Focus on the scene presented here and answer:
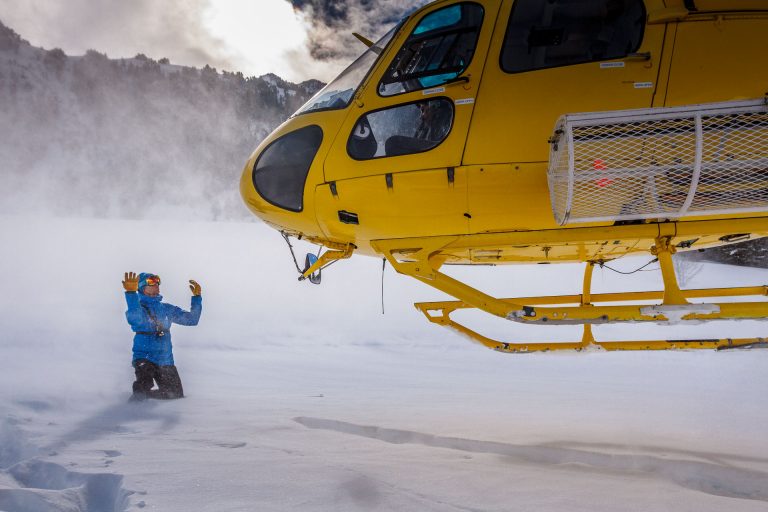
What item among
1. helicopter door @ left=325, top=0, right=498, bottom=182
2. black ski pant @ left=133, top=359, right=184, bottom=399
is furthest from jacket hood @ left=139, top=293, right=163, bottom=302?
helicopter door @ left=325, top=0, right=498, bottom=182

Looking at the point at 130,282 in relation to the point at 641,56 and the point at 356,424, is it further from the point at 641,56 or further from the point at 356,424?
the point at 641,56

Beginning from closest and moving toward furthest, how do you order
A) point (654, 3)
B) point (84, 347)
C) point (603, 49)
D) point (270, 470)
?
point (270, 470) → point (654, 3) → point (603, 49) → point (84, 347)

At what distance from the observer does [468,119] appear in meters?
2.72

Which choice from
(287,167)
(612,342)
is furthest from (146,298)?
(612,342)

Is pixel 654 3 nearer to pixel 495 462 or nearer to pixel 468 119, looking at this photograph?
pixel 468 119

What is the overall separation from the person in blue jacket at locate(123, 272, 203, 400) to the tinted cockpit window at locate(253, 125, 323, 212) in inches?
71.0

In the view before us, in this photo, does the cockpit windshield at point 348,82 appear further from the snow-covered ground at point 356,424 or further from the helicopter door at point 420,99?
the snow-covered ground at point 356,424

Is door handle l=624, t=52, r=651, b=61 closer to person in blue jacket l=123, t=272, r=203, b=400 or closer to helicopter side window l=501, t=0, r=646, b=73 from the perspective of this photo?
helicopter side window l=501, t=0, r=646, b=73

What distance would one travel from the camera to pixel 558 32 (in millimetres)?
2846

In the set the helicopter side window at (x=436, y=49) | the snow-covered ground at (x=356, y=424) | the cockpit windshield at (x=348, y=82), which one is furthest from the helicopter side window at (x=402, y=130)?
the snow-covered ground at (x=356, y=424)

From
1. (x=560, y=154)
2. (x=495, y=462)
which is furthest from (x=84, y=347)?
(x=560, y=154)

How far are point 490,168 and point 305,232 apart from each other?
130cm

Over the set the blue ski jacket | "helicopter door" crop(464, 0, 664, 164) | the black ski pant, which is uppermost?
"helicopter door" crop(464, 0, 664, 164)

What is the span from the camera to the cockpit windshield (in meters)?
3.15
